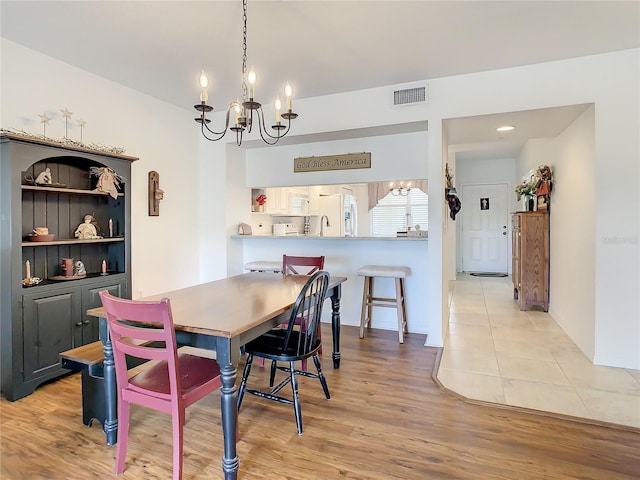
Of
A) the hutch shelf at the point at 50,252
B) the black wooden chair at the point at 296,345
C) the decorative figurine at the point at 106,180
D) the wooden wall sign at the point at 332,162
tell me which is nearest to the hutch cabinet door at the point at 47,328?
the hutch shelf at the point at 50,252

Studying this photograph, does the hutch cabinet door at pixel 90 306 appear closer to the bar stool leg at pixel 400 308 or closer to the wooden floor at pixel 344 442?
the wooden floor at pixel 344 442

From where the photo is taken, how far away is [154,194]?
3.98 meters

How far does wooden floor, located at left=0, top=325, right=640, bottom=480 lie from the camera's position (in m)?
1.80

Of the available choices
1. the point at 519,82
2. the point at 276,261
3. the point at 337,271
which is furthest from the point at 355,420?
the point at 519,82

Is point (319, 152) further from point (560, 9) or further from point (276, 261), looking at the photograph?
point (560, 9)

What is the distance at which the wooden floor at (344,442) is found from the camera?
180 cm

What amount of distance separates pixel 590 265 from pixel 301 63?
3006 mm

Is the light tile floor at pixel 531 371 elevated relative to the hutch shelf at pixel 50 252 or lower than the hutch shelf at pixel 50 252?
lower

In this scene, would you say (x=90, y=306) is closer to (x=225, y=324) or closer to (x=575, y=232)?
(x=225, y=324)

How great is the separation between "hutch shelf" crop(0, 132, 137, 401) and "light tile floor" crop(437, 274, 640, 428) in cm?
284

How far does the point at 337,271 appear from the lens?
448cm

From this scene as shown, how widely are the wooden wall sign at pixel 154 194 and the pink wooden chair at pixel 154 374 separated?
7.76 feet

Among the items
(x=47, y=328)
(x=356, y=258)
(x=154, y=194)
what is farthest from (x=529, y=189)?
(x=47, y=328)

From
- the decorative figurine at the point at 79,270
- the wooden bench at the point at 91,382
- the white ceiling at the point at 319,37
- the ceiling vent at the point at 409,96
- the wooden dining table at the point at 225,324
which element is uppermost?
the white ceiling at the point at 319,37
